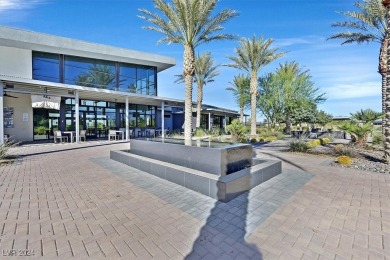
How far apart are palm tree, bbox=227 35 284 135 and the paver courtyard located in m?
16.3

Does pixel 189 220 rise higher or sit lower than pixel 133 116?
lower

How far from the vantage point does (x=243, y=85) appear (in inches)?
1204

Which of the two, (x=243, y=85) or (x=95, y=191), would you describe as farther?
(x=243, y=85)

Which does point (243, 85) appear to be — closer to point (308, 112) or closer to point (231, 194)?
point (308, 112)

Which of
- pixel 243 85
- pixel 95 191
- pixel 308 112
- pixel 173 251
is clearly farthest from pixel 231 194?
A: pixel 243 85

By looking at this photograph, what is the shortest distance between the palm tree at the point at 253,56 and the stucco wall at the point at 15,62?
18.8m

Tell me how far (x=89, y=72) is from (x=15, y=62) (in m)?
5.38

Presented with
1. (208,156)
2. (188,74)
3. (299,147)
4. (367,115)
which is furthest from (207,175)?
(367,115)

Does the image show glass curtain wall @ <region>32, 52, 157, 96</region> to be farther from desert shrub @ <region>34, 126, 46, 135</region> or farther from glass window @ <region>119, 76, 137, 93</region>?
desert shrub @ <region>34, 126, 46, 135</region>

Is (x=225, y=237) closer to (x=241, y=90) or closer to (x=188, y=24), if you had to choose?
(x=188, y=24)

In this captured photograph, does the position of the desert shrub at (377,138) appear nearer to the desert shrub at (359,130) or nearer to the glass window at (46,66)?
the desert shrub at (359,130)

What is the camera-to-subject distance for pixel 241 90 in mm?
30859

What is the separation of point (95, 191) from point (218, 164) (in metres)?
3.15

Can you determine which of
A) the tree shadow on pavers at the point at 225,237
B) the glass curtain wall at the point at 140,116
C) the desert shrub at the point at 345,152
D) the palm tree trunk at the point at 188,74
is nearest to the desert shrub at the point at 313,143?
the desert shrub at the point at 345,152
